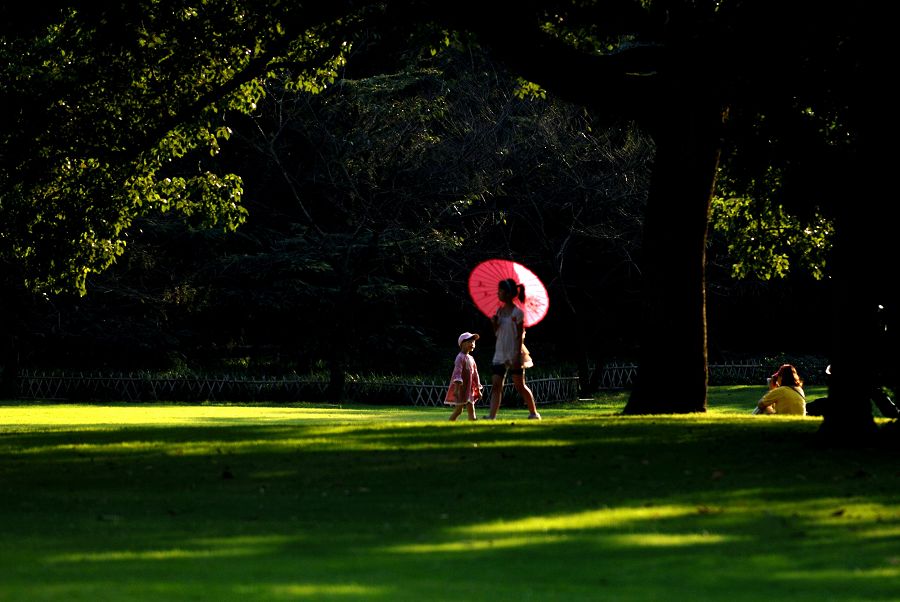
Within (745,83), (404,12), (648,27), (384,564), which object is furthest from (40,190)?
(384,564)

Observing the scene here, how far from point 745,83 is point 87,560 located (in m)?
11.0

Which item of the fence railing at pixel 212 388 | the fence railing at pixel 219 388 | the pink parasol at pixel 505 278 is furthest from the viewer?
the fence railing at pixel 212 388

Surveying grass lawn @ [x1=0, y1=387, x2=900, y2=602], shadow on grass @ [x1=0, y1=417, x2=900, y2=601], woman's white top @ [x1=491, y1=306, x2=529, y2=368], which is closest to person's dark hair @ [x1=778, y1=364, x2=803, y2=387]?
woman's white top @ [x1=491, y1=306, x2=529, y2=368]

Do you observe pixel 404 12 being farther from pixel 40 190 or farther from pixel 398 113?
pixel 398 113

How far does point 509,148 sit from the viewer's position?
143ft

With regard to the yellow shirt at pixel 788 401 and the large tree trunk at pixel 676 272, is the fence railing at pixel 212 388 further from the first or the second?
the large tree trunk at pixel 676 272

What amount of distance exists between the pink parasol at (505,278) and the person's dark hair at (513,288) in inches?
5.1

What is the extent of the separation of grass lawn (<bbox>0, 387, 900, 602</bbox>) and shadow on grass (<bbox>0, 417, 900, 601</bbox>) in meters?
0.03

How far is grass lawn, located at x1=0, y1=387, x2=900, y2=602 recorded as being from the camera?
7.58 meters

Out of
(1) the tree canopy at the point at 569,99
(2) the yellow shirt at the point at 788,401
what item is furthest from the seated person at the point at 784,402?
(1) the tree canopy at the point at 569,99

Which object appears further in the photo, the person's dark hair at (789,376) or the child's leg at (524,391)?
the person's dark hair at (789,376)

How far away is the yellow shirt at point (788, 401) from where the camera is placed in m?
21.0

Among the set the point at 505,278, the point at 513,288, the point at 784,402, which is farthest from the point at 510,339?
the point at 784,402

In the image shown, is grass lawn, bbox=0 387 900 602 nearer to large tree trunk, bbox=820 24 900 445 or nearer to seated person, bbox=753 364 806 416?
large tree trunk, bbox=820 24 900 445
